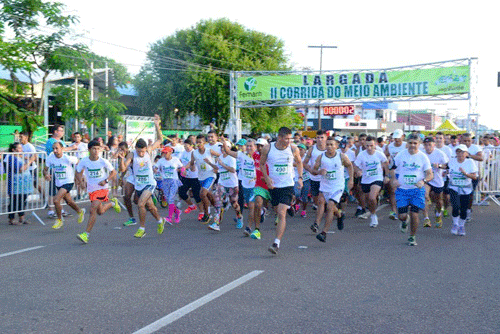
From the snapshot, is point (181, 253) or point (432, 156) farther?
point (432, 156)

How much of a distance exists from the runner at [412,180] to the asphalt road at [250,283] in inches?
19.9

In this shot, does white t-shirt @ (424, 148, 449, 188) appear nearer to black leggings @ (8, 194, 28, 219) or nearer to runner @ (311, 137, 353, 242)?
runner @ (311, 137, 353, 242)

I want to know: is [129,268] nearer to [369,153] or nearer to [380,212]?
[369,153]

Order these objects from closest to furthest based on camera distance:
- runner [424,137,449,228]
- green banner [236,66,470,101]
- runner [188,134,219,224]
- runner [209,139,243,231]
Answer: runner [424,137,449,228] → runner [209,139,243,231] → runner [188,134,219,224] → green banner [236,66,470,101]

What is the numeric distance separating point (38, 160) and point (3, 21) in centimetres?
857

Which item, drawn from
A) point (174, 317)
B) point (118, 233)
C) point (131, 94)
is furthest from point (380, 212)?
point (131, 94)

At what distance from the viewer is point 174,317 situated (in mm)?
5105

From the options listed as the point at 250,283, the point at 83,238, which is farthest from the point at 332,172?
the point at 83,238

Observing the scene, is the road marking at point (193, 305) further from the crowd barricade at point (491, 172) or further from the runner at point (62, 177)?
the crowd barricade at point (491, 172)

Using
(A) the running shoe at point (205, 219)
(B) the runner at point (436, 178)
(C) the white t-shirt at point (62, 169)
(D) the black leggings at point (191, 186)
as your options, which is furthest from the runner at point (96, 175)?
(B) the runner at point (436, 178)

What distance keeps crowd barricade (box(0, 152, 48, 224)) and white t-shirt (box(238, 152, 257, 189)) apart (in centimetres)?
420

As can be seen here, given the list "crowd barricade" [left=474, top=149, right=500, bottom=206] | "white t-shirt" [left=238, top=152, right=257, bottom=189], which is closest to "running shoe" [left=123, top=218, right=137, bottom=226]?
"white t-shirt" [left=238, top=152, right=257, bottom=189]

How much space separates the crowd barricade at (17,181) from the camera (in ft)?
37.9

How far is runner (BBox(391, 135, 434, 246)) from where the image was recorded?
363 inches
